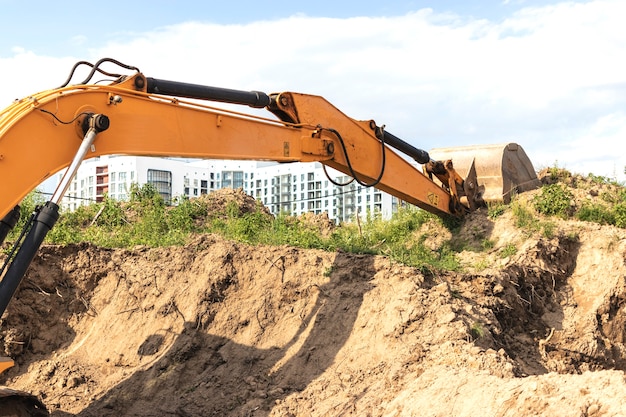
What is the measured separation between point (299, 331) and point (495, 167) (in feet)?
19.4

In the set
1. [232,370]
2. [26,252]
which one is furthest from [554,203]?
[26,252]

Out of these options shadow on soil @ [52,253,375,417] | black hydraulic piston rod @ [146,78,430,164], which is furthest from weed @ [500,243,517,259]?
black hydraulic piston rod @ [146,78,430,164]

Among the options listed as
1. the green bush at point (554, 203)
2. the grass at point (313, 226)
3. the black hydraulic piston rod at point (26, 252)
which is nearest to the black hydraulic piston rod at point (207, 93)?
the black hydraulic piston rod at point (26, 252)

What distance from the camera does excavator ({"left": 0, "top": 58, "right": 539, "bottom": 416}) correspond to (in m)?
7.18

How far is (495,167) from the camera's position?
1452cm

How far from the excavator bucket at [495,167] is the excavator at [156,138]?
89cm

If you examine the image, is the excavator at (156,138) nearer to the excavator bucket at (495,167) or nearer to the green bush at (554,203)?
the excavator bucket at (495,167)

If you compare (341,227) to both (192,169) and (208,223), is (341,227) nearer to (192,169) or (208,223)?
(208,223)

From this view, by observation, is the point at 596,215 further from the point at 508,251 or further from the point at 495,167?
the point at 508,251

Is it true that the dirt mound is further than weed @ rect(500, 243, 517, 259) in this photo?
No

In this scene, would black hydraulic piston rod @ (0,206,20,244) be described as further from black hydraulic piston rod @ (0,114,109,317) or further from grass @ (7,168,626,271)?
grass @ (7,168,626,271)

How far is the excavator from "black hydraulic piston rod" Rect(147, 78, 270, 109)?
0.01 m

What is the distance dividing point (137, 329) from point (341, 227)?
568cm

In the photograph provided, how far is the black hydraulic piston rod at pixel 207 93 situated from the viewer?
8.96 metres
